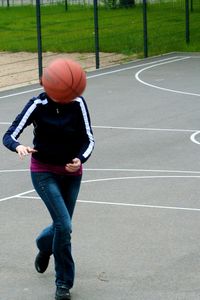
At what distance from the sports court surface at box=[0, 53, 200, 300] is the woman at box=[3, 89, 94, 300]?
492 millimetres

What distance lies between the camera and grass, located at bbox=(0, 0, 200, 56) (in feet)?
97.1

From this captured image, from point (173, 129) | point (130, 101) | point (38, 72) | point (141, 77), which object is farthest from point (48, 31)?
point (173, 129)

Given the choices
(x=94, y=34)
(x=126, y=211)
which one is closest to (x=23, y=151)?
(x=126, y=211)

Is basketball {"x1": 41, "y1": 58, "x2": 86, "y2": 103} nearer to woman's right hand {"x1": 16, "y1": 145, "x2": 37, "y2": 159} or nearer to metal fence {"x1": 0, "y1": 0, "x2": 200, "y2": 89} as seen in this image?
woman's right hand {"x1": 16, "y1": 145, "x2": 37, "y2": 159}

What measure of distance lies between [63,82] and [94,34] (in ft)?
70.5

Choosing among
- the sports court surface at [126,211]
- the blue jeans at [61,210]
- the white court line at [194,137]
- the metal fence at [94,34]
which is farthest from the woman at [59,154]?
the metal fence at [94,34]

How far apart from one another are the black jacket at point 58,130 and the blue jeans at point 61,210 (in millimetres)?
151

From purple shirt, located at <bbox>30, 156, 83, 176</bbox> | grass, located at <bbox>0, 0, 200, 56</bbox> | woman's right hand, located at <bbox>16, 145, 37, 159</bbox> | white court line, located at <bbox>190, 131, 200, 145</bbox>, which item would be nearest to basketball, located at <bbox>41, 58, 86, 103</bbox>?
woman's right hand, located at <bbox>16, 145, 37, 159</bbox>

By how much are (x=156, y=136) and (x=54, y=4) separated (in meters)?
25.3

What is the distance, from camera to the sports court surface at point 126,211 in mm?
8375

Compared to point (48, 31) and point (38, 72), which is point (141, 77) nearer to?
point (38, 72)

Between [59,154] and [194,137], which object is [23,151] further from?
[194,137]

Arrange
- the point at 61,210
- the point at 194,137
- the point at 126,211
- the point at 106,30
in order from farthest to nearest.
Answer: the point at 106,30 → the point at 194,137 → the point at 126,211 → the point at 61,210

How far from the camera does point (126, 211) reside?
10938 mm
